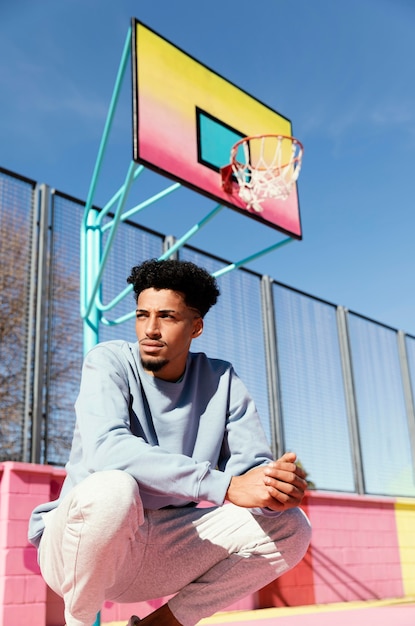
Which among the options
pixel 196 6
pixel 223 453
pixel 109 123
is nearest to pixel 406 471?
pixel 109 123

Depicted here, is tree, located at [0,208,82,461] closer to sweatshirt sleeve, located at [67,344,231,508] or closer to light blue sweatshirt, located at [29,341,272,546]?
light blue sweatshirt, located at [29,341,272,546]

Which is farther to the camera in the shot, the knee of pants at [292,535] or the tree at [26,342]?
the tree at [26,342]

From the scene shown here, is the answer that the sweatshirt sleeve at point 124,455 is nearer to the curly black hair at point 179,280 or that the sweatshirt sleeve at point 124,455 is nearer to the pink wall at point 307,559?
the curly black hair at point 179,280

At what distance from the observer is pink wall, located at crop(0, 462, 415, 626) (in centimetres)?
358

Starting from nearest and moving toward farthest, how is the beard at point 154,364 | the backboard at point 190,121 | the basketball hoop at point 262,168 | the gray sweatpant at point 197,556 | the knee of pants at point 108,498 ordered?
the knee of pants at point 108,498 < the gray sweatpant at point 197,556 < the beard at point 154,364 < the backboard at point 190,121 < the basketball hoop at point 262,168

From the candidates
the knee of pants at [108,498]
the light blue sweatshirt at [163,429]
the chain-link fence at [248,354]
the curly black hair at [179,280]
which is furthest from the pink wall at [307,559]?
the knee of pants at [108,498]

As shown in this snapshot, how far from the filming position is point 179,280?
211cm

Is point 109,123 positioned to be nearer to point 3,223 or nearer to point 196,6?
point 3,223

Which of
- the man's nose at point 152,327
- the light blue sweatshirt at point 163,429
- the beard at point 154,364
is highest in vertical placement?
the man's nose at point 152,327

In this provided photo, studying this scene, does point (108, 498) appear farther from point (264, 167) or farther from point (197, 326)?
point (264, 167)

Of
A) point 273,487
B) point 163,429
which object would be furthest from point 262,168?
point 273,487

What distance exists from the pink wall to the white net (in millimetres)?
2499

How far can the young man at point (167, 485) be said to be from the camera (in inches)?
63.6

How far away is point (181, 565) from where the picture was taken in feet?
6.15
